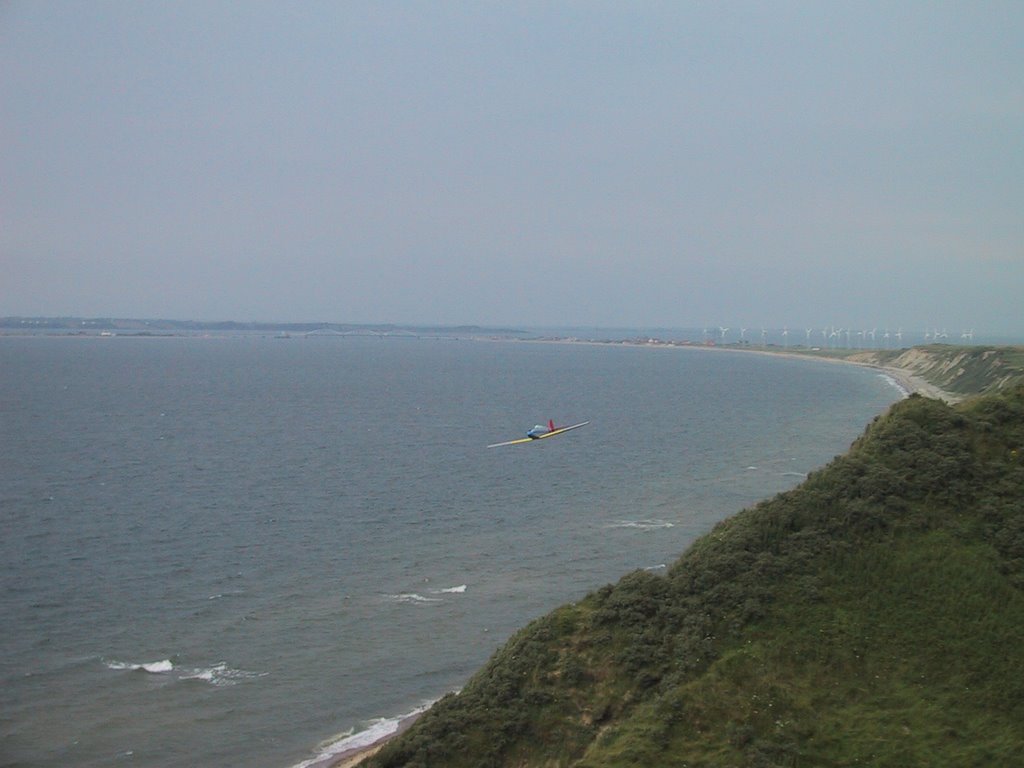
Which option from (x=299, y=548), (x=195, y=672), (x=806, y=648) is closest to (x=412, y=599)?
(x=195, y=672)

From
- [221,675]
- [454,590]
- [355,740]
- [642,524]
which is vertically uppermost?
[642,524]

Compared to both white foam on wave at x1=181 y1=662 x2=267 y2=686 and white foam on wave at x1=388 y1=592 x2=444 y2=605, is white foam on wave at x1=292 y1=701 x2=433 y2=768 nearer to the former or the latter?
white foam on wave at x1=181 y1=662 x2=267 y2=686

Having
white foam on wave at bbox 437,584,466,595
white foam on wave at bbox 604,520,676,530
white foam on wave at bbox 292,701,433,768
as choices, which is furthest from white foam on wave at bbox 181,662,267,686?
white foam on wave at bbox 604,520,676,530

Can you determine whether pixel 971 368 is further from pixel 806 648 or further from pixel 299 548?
pixel 806 648

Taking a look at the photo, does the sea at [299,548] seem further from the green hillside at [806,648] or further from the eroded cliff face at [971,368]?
the eroded cliff face at [971,368]

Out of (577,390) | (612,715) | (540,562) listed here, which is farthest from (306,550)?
(577,390)

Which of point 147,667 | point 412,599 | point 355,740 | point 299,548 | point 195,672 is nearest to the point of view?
point 355,740
